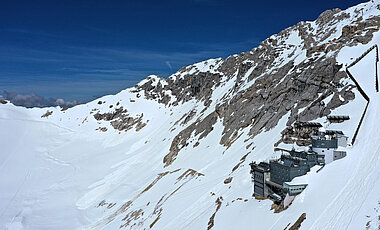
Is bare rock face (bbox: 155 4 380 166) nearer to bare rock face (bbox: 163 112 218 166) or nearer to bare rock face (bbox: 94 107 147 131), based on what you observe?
bare rock face (bbox: 163 112 218 166)

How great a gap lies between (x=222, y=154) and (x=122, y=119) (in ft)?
263

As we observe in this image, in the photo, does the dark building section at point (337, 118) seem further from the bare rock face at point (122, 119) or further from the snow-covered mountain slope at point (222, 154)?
the bare rock face at point (122, 119)

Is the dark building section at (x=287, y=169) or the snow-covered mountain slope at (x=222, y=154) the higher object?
the snow-covered mountain slope at (x=222, y=154)

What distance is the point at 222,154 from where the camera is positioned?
5281 cm

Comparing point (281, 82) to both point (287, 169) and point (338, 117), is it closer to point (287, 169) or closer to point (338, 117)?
point (338, 117)

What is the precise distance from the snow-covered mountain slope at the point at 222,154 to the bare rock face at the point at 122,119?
25.6 inches

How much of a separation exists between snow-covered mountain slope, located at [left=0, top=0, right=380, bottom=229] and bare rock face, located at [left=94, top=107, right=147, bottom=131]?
65 cm

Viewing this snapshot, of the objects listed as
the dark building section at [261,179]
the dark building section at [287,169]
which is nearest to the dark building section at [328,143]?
the dark building section at [287,169]

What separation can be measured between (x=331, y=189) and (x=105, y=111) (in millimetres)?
122535

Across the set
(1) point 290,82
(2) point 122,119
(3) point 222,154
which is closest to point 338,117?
(1) point 290,82

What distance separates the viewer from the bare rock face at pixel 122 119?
11812 centimetres

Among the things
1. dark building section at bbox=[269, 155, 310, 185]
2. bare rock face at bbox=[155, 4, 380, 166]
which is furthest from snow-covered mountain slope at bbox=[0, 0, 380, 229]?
dark building section at bbox=[269, 155, 310, 185]

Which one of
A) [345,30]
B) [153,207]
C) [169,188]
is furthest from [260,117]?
[345,30]

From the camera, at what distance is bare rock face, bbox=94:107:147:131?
118m
